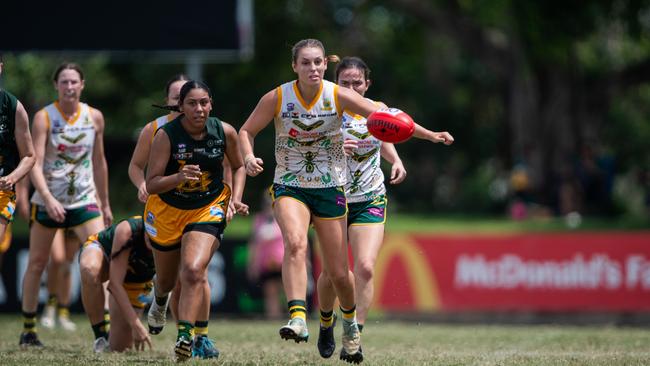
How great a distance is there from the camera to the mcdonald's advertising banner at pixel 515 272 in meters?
16.6

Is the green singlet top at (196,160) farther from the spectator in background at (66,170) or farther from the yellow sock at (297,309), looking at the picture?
the spectator in background at (66,170)

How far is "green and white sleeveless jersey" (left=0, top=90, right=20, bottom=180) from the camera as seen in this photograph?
8500 millimetres

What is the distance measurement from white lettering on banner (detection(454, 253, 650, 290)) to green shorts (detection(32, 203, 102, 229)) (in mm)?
7709

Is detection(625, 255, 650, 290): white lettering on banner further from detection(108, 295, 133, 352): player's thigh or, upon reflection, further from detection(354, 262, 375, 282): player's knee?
detection(108, 295, 133, 352): player's thigh

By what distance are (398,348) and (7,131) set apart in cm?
413

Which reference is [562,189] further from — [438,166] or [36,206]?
[36,206]

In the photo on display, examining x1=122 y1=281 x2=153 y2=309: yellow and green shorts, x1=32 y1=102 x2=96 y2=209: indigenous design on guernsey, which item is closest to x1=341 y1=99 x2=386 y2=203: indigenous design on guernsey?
x1=122 y1=281 x2=153 y2=309: yellow and green shorts

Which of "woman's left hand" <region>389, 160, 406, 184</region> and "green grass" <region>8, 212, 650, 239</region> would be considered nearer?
"woman's left hand" <region>389, 160, 406, 184</region>

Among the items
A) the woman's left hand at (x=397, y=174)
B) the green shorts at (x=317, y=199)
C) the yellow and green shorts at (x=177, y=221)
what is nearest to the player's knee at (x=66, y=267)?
the yellow and green shorts at (x=177, y=221)

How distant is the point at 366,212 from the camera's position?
30.0 feet

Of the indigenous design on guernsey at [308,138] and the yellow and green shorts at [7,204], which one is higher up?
the indigenous design on guernsey at [308,138]

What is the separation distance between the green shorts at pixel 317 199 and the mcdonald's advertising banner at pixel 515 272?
337 inches

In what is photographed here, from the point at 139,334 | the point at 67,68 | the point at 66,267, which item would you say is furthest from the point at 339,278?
the point at 66,267

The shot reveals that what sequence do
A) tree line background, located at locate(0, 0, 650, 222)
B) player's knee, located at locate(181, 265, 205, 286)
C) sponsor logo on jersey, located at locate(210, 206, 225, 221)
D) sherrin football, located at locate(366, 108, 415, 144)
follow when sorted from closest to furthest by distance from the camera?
sherrin football, located at locate(366, 108, 415, 144), player's knee, located at locate(181, 265, 205, 286), sponsor logo on jersey, located at locate(210, 206, 225, 221), tree line background, located at locate(0, 0, 650, 222)
